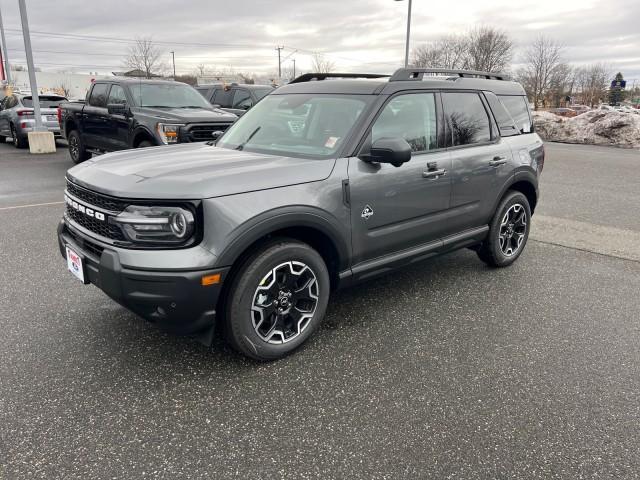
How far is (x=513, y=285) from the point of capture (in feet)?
15.3

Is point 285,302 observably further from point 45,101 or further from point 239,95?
point 45,101

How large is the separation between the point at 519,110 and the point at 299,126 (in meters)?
2.61

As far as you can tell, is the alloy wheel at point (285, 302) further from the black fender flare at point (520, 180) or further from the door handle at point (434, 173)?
the black fender flare at point (520, 180)

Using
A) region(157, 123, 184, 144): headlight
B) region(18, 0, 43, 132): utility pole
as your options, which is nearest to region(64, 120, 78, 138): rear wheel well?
region(18, 0, 43, 132): utility pole

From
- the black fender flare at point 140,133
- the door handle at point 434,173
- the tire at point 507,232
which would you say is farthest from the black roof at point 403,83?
the black fender flare at point 140,133

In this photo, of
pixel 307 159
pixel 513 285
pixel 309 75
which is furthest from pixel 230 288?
pixel 513 285

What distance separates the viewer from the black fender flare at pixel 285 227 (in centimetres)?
284

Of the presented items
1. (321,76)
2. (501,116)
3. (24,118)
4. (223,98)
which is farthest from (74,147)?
(501,116)

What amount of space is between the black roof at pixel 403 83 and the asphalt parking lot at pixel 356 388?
173 centimetres

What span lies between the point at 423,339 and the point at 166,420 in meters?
1.82

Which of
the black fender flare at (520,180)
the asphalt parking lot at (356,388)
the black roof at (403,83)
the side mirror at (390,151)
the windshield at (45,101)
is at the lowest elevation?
the asphalt parking lot at (356,388)

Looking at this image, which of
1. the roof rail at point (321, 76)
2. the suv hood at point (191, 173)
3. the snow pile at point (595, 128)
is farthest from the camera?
the snow pile at point (595, 128)

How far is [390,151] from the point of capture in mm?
3275

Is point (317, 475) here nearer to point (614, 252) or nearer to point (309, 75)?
point (309, 75)
